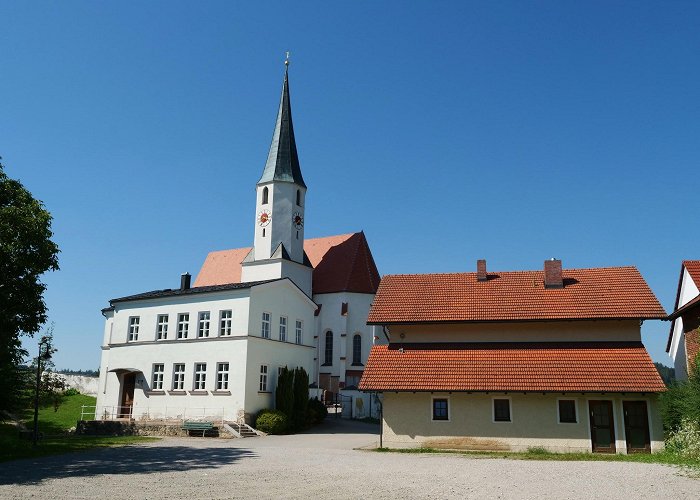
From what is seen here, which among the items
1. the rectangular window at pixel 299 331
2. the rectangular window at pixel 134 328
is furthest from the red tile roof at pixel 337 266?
the rectangular window at pixel 134 328

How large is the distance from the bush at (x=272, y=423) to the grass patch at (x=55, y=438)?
5.16m

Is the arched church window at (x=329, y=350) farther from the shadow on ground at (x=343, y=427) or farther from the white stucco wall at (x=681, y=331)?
the white stucco wall at (x=681, y=331)

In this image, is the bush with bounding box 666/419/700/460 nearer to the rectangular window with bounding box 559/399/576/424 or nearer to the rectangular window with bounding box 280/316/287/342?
the rectangular window with bounding box 559/399/576/424

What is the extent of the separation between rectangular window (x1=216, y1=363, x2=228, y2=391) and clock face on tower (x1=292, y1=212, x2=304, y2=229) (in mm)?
18903

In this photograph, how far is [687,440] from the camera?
62.2ft

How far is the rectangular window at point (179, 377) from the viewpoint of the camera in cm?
3297

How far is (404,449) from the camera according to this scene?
904 inches

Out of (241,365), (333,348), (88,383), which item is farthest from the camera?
(88,383)

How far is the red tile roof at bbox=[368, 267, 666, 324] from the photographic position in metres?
24.4

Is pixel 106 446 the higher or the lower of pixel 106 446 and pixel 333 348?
the lower

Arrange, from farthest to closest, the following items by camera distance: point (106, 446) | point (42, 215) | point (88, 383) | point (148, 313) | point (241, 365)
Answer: point (88, 383)
point (148, 313)
point (241, 365)
point (106, 446)
point (42, 215)

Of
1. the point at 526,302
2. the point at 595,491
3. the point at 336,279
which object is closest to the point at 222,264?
the point at 336,279

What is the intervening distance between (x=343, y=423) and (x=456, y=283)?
13.0m

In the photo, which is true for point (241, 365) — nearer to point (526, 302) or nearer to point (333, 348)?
point (526, 302)
